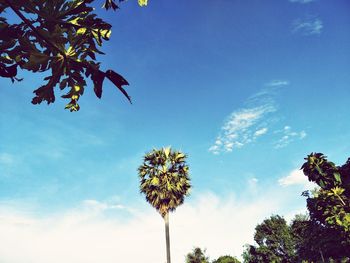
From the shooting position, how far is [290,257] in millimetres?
68500

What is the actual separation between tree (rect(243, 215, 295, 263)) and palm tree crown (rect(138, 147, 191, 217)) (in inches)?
2059

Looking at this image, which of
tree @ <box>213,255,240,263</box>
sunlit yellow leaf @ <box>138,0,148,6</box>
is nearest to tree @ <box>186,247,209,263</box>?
tree @ <box>213,255,240,263</box>

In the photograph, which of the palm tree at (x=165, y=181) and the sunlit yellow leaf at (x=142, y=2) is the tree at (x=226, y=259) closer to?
the palm tree at (x=165, y=181)

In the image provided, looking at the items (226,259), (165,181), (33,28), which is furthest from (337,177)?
(226,259)

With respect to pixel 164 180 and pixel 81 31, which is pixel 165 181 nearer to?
pixel 164 180

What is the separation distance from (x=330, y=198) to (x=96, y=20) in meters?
27.5

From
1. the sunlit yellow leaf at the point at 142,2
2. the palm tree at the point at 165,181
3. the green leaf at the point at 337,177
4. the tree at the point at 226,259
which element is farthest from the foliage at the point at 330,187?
the tree at the point at 226,259

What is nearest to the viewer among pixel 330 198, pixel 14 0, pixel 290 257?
pixel 14 0

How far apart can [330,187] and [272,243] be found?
2064 inches

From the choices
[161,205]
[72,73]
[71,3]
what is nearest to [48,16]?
[71,3]

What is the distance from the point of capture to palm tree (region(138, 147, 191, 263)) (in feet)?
83.1

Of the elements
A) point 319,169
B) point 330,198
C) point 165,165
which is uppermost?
point 165,165

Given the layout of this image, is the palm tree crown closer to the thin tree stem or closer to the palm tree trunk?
the palm tree trunk

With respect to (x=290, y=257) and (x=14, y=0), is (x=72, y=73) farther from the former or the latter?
(x=290, y=257)
